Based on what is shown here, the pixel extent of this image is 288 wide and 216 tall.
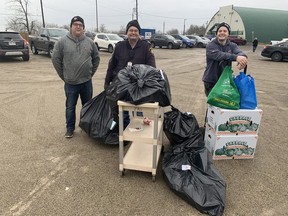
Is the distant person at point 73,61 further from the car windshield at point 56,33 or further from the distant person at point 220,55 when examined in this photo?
the car windshield at point 56,33

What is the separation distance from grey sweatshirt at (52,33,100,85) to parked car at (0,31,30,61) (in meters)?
9.28

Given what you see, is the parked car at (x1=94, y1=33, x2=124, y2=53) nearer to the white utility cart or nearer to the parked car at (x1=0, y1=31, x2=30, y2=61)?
the parked car at (x1=0, y1=31, x2=30, y2=61)

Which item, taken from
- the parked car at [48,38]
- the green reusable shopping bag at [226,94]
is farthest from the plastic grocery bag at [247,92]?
the parked car at [48,38]

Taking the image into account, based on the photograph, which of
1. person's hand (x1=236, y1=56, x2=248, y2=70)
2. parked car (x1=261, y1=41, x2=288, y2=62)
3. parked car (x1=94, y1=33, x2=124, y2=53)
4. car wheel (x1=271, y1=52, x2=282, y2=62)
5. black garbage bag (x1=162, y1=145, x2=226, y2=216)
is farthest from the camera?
parked car (x1=94, y1=33, x2=124, y2=53)

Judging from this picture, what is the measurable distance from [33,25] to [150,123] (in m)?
41.8

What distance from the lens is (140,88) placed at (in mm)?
2648

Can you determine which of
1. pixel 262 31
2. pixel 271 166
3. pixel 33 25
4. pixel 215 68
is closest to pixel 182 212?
pixel 271 166

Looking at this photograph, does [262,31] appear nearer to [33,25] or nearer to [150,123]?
[33,25]

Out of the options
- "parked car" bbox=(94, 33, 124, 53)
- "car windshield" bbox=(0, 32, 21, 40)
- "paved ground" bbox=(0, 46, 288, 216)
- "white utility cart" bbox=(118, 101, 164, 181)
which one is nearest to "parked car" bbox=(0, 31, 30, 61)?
"car windshield" bbox=(0, 32, 21, 40)

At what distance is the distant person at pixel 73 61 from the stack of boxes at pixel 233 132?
74.5 inches

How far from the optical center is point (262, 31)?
143 ft

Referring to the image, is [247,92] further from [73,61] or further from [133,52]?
[73,61]

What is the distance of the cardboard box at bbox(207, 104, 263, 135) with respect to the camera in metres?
3.12

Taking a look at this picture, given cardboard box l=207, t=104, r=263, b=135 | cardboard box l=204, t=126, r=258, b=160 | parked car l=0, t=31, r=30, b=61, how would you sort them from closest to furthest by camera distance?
cardboard box l=207, t=104, r=263, b=135
cardboard box l=204, t=126, r=258, b=160
parked car l=0, t=31, r=30, b=61
